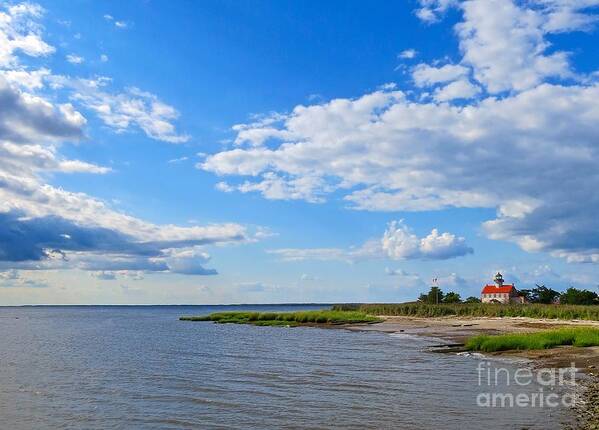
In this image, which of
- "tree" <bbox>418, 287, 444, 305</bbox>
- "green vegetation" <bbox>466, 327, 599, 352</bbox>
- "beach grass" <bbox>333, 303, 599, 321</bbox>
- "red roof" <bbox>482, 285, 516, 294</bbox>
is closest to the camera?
"green vegetation" <bbox>466, 327, 599, 352</bbox>

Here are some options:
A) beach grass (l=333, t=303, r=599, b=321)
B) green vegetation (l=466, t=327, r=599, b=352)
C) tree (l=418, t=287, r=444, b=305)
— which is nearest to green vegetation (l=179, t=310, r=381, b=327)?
beach grass (l=333, t=303, r=599, b=321)

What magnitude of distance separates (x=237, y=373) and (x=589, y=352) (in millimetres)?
24009

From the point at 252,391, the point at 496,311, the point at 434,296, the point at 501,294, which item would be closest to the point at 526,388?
the point at 252,391

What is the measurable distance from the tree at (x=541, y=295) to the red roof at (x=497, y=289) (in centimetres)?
464

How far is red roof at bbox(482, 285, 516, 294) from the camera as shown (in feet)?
489

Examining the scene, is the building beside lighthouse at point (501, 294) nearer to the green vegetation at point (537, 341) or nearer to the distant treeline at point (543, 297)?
the distant treeline at point (543, 297)

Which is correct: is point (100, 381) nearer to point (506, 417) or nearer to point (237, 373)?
point (237, 373)

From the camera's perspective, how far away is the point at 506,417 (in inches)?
840

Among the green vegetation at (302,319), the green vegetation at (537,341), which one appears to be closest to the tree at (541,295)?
the green vegetation at (302,319)

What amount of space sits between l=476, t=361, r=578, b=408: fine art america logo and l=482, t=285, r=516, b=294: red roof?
122434 millimetres

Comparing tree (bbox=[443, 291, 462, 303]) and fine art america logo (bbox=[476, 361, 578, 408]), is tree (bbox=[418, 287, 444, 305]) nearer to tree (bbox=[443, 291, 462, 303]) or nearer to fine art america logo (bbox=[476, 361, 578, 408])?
tree (bbox=[443, 291, 462, 303])

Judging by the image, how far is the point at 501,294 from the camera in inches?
5851

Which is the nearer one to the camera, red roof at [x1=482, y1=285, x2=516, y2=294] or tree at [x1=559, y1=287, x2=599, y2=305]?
tree at [x1=559, y1=287, x2=599, y2=305]

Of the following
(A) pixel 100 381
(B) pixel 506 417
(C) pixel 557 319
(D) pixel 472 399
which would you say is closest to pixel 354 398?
(D) pixel 472 399
